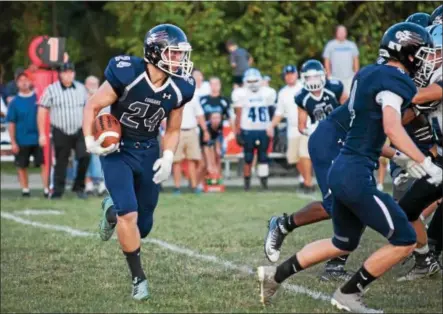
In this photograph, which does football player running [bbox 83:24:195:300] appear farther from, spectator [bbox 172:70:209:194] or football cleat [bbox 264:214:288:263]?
spectator [bbox 172:70:209:194]

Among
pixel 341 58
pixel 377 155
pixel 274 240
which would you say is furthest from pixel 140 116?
pixel 341 58

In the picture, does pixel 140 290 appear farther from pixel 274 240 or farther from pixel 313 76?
pixel 313 76

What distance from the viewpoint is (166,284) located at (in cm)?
771

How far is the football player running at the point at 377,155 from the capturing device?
6324 mm

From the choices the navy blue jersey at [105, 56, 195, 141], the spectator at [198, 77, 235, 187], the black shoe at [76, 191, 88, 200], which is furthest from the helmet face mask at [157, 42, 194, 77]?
the spectator at [198, 77, 235, 187]

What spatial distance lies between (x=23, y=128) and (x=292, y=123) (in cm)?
366

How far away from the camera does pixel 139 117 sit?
294 inches

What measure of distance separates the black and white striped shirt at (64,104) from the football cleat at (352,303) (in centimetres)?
880

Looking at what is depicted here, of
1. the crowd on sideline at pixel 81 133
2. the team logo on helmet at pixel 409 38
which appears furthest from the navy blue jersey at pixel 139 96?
the crowd on sideline at pixel 81 133

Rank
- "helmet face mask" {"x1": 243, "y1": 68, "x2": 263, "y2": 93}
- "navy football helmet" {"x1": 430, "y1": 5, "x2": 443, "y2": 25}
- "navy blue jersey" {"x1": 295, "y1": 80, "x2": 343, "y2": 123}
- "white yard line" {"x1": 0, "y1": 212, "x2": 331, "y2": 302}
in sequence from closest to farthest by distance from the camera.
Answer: "white yard line" {"x1": 0, "y1": 212, "x2": 331, "y2": 302} → "navy football helmet" {"x1": 430, "y1": 5, "x2": 443, "y2": 25} → "navy blue jersey" {"x1": 295, "y1": 80, "x2": 343, "y2": 123} → "helmet face mask" {"x1": 243, "y1": 68, "x2": 263, "y2": 93}

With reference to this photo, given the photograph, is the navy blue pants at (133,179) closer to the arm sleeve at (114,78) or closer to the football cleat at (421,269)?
the arm sleeve at (114,78)

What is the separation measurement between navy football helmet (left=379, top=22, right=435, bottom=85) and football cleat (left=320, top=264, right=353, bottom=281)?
192 cm

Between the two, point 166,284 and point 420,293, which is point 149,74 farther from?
point 420,293

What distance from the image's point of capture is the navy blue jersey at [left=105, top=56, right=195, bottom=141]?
289 inches
